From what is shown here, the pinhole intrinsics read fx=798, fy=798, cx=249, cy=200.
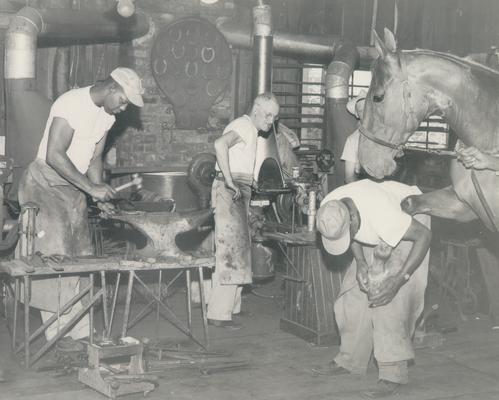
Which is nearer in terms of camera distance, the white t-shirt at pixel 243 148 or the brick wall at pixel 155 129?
the white t-shirt at pixel 243 148

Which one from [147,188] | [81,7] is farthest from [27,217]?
[81,7]

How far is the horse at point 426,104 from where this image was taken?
445cm

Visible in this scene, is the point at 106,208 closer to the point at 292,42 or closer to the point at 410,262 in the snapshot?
the point at 410,262

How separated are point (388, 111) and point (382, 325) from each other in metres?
1.31

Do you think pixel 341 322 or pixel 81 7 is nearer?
pixel 341 322

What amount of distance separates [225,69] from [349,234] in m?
5.04

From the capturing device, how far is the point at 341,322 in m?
5.17

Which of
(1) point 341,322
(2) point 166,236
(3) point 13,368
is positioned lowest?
(3) point 13,368

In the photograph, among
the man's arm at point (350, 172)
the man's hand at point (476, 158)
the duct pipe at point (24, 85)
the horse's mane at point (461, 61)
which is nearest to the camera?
the man's hand at point (476, 158)

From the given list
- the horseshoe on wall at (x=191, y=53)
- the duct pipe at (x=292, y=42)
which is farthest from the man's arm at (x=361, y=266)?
the duct pipe at (x=292, y=42)

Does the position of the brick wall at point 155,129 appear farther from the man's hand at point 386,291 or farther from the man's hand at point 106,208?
the man's hand at point 386,291

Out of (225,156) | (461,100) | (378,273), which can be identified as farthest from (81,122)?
(461,100)

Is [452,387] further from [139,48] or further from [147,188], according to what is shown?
[139,48]

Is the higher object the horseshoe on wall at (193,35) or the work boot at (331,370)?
the horseshoe on wall at (193,35)
